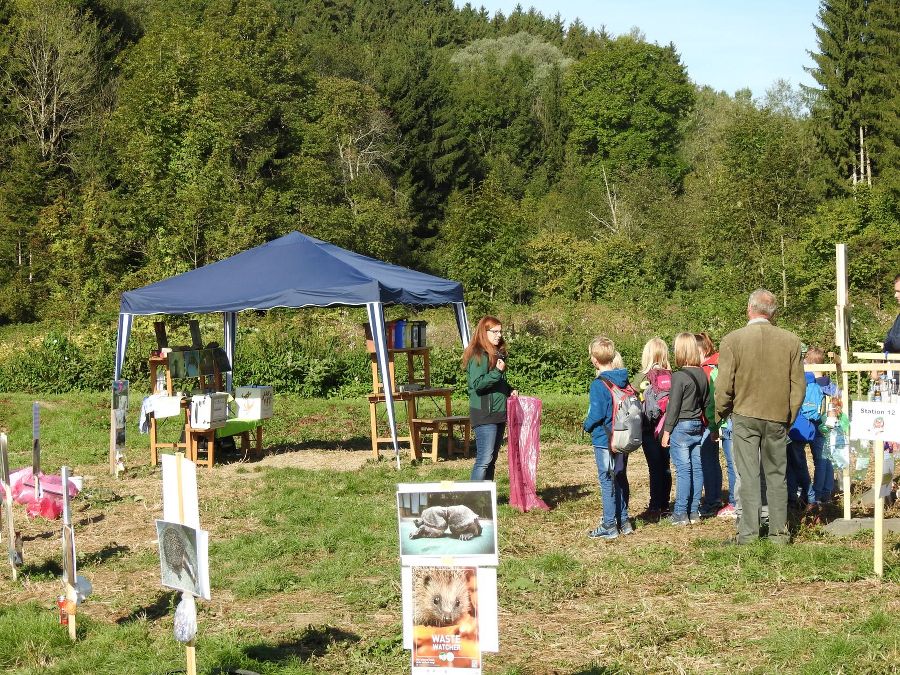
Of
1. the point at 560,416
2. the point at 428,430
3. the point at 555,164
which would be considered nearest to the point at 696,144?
the point at 555,164

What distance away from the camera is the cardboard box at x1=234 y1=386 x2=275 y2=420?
13.3 meters

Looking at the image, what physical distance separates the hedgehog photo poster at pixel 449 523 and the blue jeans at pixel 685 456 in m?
4.26

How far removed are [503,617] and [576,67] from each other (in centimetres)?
6029

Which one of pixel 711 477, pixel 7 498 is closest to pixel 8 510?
pixel 7 498

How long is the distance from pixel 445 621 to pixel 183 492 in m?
1.48

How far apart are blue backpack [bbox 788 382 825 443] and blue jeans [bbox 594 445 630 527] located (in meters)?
1.49

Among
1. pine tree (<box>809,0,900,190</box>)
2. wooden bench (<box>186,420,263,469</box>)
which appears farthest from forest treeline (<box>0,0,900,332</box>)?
wooden bench (<box>186,420,263,469</box>)

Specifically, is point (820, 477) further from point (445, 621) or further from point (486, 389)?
point (445, 621)

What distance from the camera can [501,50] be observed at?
69.9 m

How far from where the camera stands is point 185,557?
16.2 ft

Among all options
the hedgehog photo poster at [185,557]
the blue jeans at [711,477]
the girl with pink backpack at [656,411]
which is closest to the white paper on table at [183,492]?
the hedgehog photo poster at [185,557]

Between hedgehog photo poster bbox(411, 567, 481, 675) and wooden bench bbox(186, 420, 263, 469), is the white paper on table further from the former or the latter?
wooden bench bbox(186, 420, 263, 469)

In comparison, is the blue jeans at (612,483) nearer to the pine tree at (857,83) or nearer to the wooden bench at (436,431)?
the wooden bench at (436,431)

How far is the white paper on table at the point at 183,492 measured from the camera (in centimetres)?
491
